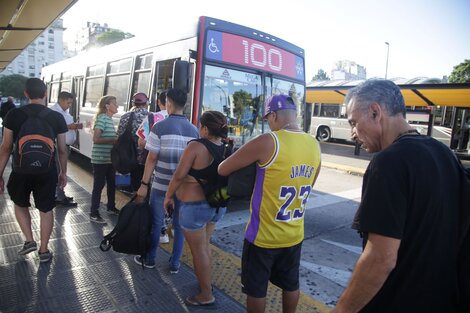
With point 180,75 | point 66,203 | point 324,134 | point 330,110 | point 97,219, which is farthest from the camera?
point 324,134

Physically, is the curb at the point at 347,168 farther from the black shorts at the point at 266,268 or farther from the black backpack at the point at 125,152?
the black shorts at the point at 266,268

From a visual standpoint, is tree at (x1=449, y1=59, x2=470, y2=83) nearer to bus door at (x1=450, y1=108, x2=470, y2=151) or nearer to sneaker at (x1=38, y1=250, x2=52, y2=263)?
bus door at (x1=450, y1=108, x2=470, y2=151)

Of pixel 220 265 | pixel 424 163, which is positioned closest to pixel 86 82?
pixel 220 265

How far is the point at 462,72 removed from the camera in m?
42.4

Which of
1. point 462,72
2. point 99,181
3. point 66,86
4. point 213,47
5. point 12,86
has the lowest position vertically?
point 99,181

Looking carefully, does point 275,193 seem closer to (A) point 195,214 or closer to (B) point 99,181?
→ (A) point 195,214

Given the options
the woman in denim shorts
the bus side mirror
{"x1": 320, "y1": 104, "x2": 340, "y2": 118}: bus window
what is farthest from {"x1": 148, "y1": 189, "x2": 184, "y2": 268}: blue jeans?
{"x1": 320, "y1": 104, "x2": 340, "y2": 118}: bus window

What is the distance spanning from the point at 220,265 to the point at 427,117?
1573cm

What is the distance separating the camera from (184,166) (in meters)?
2.73

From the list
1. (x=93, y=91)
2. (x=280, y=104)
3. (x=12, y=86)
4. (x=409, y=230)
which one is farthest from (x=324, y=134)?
(x=12, y=86)

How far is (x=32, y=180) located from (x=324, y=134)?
19.0 metres

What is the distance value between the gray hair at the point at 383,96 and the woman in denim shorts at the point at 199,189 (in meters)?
1.52

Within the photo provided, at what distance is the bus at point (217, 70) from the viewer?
5.10 m

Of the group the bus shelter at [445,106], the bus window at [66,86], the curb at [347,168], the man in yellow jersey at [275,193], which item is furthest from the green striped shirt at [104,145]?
the bus shelter at [445,106]
